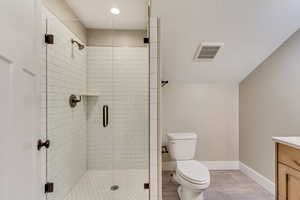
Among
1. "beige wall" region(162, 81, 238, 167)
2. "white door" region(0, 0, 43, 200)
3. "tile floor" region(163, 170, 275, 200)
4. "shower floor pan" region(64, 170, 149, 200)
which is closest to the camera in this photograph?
"white door" region(0, 0, 43, 200)

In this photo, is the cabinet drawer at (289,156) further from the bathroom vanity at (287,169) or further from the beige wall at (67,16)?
the beige wall at (67,16)

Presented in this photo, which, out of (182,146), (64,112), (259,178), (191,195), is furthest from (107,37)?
(259,178)

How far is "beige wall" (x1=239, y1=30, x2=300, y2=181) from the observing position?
211 cm

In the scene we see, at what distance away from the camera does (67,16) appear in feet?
7.47

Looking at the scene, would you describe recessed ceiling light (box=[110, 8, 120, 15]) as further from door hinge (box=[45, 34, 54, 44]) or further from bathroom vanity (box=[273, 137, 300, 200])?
bathroom vanity (box=[273, 137, 300, 200])

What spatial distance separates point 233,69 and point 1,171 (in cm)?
274

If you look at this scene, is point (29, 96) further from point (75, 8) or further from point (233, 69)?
point (233, 69)

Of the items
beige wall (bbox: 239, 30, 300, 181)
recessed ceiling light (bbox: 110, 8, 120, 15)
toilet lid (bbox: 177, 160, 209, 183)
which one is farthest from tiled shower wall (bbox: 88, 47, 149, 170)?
beige wall (bbox: 239, 30, 300, 181)

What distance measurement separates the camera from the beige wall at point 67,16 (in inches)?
75.7

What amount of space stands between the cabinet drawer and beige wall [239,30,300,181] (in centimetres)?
87

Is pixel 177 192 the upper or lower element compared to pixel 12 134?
lower

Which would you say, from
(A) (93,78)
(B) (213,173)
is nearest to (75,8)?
(A) (93,78)

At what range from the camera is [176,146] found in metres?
2.54

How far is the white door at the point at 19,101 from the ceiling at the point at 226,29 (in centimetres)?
120
